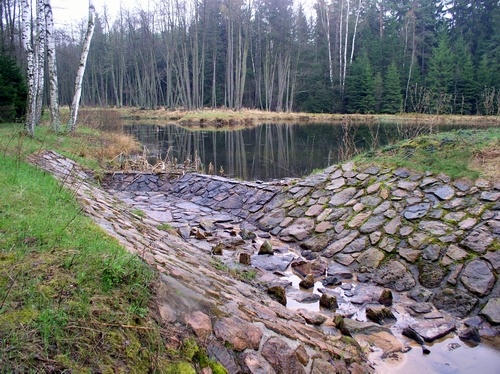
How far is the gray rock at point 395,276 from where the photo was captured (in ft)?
17.0

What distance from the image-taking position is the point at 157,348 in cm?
238

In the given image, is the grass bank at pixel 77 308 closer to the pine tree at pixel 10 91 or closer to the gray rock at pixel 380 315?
the gray rock at pixel 380 315

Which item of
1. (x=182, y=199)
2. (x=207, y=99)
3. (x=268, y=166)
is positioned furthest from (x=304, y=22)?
(x=182, y=199)

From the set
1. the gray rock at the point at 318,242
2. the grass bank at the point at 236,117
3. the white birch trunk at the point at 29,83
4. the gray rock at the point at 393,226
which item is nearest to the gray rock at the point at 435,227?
the gray rock at the point at 393,226

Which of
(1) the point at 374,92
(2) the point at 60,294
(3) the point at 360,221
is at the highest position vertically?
(1) the point at 374,92

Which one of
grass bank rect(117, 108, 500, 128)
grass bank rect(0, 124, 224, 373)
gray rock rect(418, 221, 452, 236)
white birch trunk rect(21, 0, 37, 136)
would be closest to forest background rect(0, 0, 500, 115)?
grass bank rect(117, 108, 500, 128)

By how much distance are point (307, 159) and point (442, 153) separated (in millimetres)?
8887

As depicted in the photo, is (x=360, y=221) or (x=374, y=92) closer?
(x=360, y=221)

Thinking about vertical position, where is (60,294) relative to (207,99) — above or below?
below

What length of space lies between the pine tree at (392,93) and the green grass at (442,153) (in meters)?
32.3

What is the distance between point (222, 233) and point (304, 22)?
39.5 meters

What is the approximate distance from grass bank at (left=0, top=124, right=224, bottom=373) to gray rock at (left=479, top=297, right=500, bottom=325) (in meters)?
3.30

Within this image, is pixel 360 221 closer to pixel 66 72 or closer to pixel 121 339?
pixel 121 339

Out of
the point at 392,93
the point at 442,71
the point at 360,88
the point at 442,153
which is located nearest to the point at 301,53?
the point at 360,88
